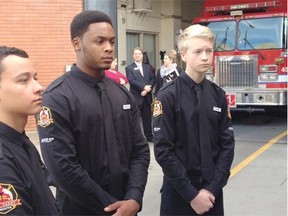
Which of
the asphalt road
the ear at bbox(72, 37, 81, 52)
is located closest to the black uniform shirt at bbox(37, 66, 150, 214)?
the ear at bbox(72, 37, 81, 52)

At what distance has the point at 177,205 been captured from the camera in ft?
9.65

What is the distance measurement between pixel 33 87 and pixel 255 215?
3693 mm

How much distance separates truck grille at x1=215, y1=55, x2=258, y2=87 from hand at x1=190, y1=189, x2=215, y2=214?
867 centimetres

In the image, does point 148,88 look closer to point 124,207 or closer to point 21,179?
point 124,207

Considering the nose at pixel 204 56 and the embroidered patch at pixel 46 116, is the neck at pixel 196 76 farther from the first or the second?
the embroidered patch at pixel 46 116

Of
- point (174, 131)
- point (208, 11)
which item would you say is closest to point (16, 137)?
point (174, 131)

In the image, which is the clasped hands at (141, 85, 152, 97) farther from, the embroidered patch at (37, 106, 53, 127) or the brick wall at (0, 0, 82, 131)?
the embroidered patch at (37, 106, 53, 127)

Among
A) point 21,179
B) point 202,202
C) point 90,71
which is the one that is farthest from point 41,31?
point 21,179

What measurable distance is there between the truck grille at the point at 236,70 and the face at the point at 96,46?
908cm

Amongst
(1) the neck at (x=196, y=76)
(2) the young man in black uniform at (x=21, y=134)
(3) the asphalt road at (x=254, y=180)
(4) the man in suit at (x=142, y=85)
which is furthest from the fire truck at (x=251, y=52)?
(2) the young man in black uniform at (x=21, y=134)

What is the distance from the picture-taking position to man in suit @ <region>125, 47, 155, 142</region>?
8961 mm

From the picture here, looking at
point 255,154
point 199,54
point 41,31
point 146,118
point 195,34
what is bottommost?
point 255,154

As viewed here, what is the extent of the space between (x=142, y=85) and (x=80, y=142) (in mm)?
6561

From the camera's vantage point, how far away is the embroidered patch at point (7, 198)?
1653 millimetres
